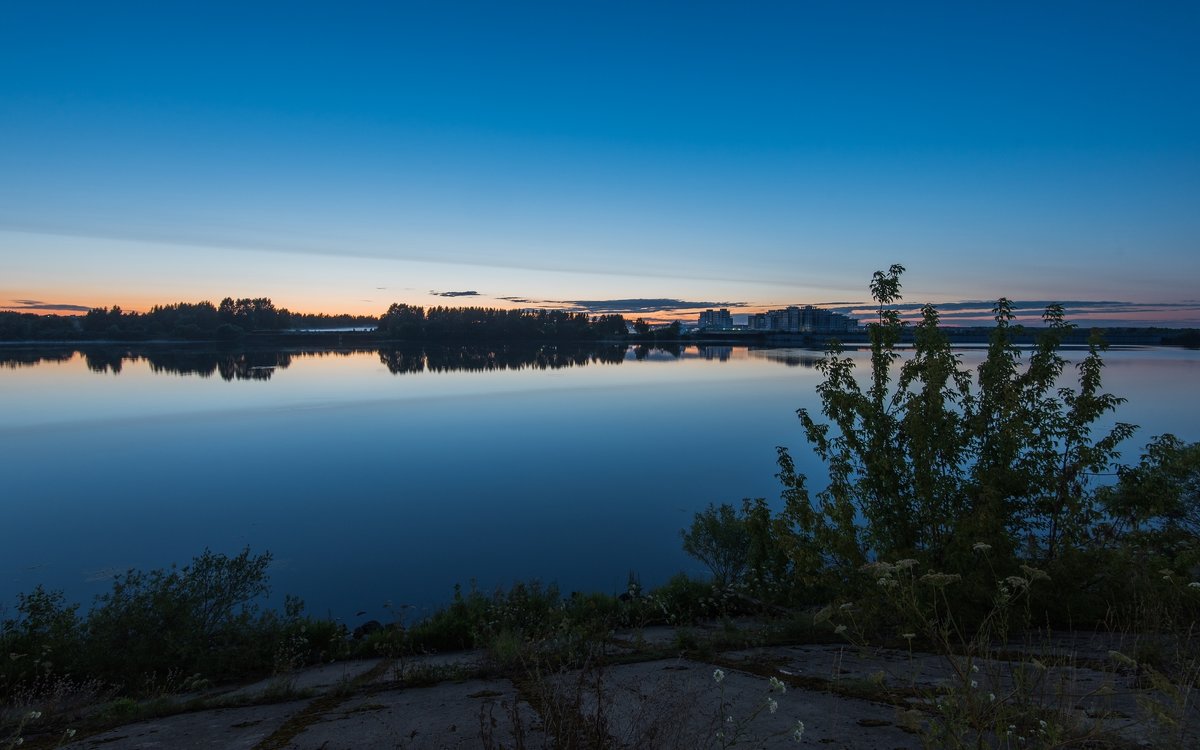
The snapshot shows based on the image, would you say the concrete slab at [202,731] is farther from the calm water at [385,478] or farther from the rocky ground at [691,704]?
the calm water at [385,478]

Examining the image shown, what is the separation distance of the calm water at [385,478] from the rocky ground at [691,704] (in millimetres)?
6338

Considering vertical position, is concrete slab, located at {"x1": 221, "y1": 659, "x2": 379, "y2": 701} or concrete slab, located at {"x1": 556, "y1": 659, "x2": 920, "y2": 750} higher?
concrete slab, located at {"x1": 556, "y1": 659, "x2": 920, "y2": 750}

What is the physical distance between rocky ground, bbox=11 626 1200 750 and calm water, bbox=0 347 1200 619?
250 inches

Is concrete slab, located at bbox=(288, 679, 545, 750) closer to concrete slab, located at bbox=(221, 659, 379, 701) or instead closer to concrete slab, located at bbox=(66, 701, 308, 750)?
concrete slab, located at bbox=(66, 701, 308, 750)

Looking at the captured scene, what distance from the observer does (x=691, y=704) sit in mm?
3967

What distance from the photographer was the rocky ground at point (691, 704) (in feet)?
11.8

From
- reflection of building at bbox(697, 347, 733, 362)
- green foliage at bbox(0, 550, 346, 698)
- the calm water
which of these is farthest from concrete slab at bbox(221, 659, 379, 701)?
reflection of building at bbox(697, 347, 733, 362)

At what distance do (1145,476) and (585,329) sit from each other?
164 metres

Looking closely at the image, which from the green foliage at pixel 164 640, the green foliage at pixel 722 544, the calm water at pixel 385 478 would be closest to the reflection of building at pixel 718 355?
the calm water at pixel 385 478

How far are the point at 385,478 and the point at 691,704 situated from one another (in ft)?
68.3

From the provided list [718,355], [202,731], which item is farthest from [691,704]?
[718,355]

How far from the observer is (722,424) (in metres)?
35.2

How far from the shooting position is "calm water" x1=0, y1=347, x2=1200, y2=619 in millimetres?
14352

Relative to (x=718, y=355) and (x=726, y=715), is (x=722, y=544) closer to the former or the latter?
(x=726, y=715)
